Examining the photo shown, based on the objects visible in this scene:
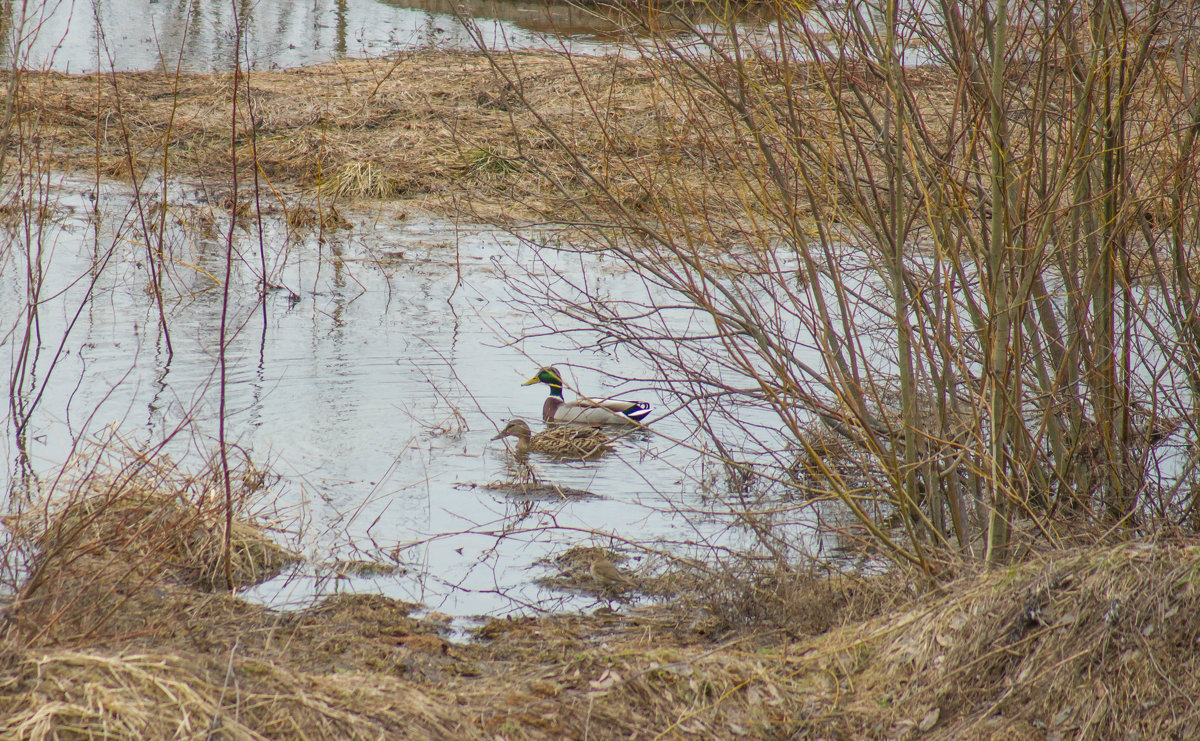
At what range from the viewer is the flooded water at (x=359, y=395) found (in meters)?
6.01

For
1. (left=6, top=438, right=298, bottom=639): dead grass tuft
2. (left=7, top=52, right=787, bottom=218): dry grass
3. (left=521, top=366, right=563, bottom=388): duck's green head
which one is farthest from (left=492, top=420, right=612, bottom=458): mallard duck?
(left=7, top=52, right=787, bottom=218): dry grass

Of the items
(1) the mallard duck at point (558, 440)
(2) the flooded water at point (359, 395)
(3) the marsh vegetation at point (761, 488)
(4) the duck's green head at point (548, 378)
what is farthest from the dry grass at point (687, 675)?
(4) the duck's green head at point (548, 378)

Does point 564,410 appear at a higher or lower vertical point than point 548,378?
lower

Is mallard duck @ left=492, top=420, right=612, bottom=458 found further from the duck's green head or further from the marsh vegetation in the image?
the duck's green head

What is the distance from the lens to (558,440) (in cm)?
802

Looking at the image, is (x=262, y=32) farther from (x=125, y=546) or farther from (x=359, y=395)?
(x=125, y=546)

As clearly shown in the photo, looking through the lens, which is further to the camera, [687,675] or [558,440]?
[558,440]

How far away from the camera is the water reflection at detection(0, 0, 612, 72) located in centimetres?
2005

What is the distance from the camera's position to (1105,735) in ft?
12.6

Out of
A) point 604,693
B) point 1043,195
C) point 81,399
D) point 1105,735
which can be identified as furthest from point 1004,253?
point 81,399

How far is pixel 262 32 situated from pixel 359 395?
1796cm

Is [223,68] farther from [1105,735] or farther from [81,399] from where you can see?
[1105,735]

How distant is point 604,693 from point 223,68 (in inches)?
709

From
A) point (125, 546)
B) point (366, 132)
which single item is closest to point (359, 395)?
point (125, 546)
